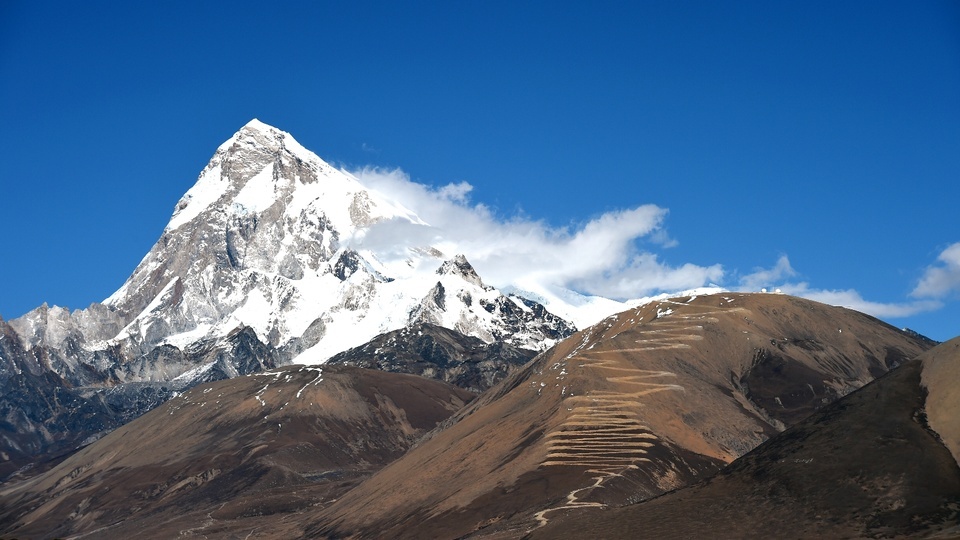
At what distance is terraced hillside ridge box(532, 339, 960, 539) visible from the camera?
446 feet

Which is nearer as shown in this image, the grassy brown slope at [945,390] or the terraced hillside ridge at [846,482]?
the terraced hillside ridge at [846,482]

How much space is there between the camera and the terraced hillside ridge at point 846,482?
136m

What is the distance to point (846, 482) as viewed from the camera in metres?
146

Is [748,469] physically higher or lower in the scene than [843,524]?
higher

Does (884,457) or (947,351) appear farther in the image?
(947,351)

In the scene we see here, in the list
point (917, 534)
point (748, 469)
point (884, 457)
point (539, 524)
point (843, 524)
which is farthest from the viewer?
point (539, 524)

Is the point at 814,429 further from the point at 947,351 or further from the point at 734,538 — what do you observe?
the point at 734,538

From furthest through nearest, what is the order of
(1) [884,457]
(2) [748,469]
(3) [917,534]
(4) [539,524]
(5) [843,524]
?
1. (4) [539,524]
2. (2) [748,469]
3. (1) [884,457]
4. (5) [843,524]
5. (3) [917,534]

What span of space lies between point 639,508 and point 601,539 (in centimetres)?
1196

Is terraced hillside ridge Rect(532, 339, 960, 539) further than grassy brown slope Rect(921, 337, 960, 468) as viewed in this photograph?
No

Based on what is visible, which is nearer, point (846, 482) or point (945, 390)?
point (846, 482)

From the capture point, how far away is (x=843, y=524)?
449 feet

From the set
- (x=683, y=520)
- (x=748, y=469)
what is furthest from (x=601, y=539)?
(x=748, y=469)

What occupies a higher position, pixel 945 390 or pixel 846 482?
pixel 945 390
